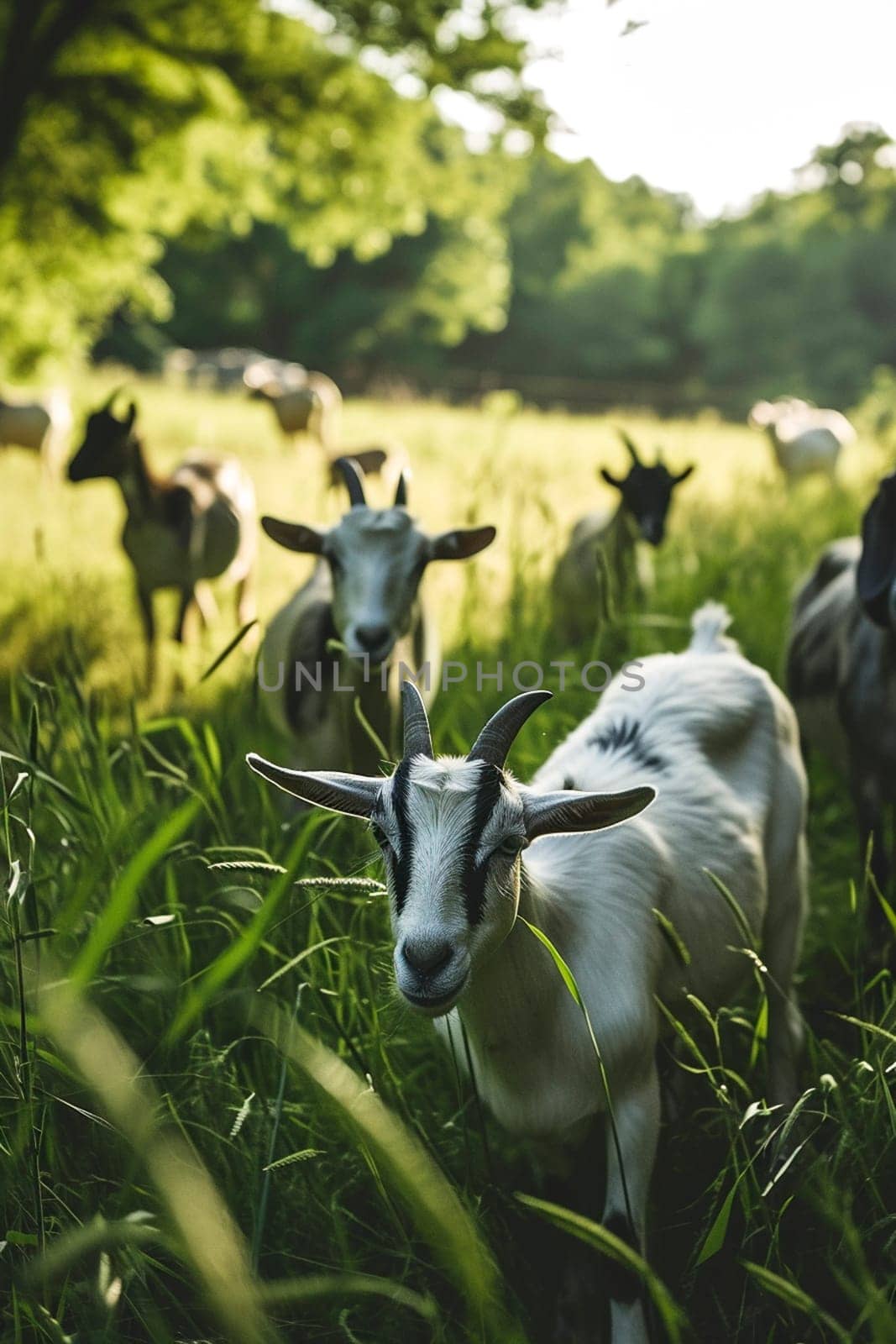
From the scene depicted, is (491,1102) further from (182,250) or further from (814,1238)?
(182,250)

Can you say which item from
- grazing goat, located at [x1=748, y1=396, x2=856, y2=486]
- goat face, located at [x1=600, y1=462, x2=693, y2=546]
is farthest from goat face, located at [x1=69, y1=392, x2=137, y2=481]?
grazing goat, located at [x1=748, y1=396, x2=856, y2=486]

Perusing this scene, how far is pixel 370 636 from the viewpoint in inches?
154

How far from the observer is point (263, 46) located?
1155cm

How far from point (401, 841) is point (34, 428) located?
15322 mm

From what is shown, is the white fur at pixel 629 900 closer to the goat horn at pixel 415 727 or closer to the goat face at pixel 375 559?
the goat horn at pixel 415 727

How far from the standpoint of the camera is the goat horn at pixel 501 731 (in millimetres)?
2242

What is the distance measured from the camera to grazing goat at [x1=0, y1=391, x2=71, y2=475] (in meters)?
15.8

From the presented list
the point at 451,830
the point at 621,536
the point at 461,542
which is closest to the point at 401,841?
the point at 451,830

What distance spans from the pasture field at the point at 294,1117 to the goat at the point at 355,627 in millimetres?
326

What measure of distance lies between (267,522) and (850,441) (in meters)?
16.7

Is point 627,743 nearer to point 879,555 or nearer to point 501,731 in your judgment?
point 501,731

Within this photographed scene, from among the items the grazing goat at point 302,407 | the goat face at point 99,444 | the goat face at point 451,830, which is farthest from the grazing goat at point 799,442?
the goat face at point 451,830

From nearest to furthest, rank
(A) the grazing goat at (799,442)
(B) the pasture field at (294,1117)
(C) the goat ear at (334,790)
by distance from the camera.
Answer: (B) the pasture field at (294,1117)
(C) the goat ear at (334,790)
(A) the grazing goat at (799,442)

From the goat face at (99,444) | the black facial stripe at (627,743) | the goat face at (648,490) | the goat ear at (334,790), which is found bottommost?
the black facial stripe at (627,743)
